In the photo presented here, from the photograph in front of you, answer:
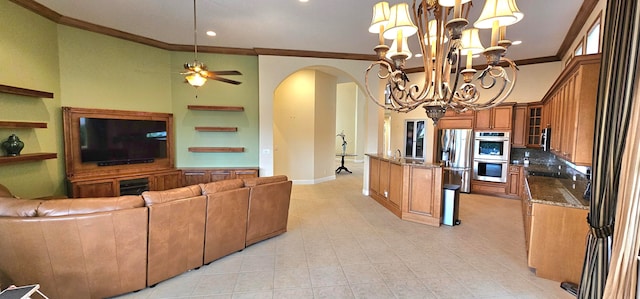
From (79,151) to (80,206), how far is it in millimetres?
3105

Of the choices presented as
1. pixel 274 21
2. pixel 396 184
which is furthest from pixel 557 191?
pixel 274 21

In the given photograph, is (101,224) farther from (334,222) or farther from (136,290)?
(334,222)

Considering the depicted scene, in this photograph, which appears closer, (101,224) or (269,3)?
(101,224)

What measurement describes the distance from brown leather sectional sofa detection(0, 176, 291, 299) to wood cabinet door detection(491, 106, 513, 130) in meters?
5.88

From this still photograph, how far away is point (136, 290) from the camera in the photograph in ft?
8.54

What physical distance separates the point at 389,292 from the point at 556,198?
6.78ft

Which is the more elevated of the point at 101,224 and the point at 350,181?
the point at 101,224

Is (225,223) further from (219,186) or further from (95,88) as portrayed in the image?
(95,88)

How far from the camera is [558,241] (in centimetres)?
280

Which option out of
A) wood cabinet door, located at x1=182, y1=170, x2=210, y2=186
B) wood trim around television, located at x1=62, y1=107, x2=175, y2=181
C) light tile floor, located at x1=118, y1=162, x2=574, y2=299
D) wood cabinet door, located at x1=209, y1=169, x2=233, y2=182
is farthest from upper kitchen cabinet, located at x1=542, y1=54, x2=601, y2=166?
wood trim around television, located at x1=62, y1=107, x2=175, y2=181

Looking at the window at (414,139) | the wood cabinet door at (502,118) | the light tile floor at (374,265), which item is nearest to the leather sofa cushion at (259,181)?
the light tile floor at (374,265)

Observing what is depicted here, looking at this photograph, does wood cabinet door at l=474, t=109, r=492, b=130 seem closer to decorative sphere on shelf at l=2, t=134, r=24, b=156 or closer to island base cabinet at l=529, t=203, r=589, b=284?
island base cabinet at l=529, t=203, r=589, b=284

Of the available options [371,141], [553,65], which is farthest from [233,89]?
[553,65]

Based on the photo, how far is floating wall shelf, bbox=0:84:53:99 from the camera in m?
3.32
